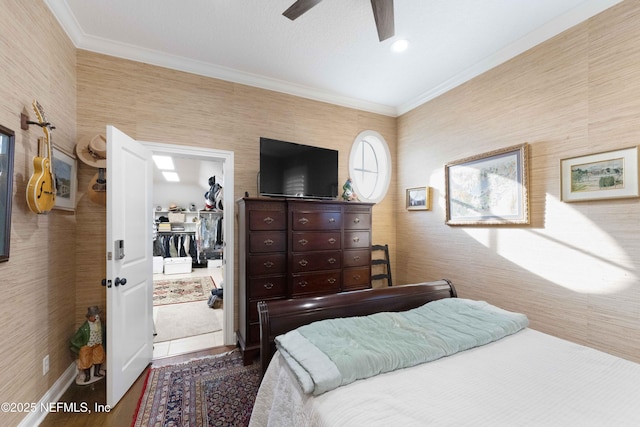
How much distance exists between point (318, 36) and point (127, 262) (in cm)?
250

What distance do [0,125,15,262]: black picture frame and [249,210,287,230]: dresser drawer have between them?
1.50 meters

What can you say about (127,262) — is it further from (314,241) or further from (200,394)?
(314,241)

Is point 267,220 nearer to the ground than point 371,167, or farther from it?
nearer to the ground

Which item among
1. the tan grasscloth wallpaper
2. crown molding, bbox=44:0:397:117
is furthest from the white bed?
crown molding, bbox=44:0:397:117

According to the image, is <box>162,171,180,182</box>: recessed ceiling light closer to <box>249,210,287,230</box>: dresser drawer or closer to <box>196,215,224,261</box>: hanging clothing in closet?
<box>196,215,224,261</box>: hanging clothing in closet

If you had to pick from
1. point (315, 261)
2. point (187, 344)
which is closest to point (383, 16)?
point (315, 261)

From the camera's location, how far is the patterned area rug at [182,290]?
4434 millimetres

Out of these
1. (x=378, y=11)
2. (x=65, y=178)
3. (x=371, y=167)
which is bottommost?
(x=65, y=178)

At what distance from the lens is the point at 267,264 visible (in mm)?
2576

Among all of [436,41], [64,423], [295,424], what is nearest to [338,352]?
[295,424]

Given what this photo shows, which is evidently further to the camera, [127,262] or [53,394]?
[127,262]

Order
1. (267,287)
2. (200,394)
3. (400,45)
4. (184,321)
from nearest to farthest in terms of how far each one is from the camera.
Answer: (200,394), (400,45), (267,287), (184,321)

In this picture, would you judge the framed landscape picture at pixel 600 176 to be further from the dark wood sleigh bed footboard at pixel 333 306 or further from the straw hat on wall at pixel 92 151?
the straw hat on wall at pixel 92 151

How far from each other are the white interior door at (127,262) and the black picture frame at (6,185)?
1.62 feet
